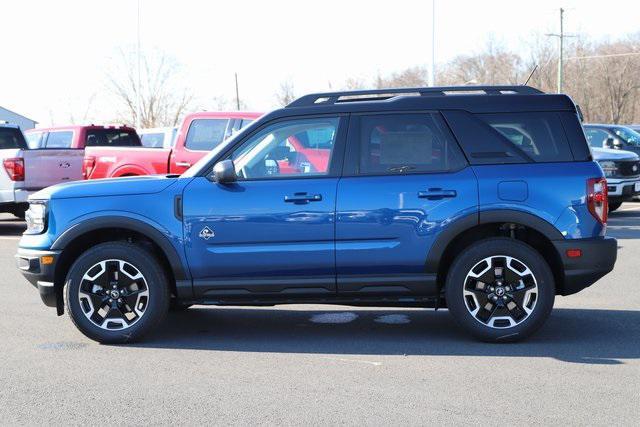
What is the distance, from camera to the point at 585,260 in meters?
6.75

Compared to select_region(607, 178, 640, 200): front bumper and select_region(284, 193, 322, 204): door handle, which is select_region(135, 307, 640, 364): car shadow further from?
select_region(607, 178, 640, 200): front bumper

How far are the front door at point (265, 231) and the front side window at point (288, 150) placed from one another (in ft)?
0.04

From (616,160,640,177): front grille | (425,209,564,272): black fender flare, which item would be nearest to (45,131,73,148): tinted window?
(616,160,640,177): front grille

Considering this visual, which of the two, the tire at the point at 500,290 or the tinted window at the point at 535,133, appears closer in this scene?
the tire at the point at 500,290

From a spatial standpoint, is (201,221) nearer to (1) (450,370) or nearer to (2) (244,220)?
(2) (244,220)

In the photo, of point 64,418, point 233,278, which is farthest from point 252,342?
point 64,418

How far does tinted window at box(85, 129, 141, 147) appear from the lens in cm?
1884

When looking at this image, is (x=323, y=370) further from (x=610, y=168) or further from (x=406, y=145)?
(x=610, y=168)

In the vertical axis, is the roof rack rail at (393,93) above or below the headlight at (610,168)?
above

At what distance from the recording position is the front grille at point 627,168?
58.5 feet

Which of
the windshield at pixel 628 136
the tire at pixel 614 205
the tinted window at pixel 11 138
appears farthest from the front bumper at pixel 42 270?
the windshield at pixel 628 136

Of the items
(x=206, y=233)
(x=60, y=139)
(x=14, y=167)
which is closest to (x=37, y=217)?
(x=206, y=233)

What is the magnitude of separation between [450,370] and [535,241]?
1.52 meters

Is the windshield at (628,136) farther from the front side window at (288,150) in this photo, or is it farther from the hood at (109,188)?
the hood at (109,188)
